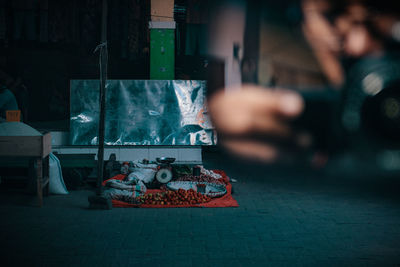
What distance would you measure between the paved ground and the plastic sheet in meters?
2.47

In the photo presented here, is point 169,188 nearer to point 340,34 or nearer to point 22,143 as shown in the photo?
point 22,143

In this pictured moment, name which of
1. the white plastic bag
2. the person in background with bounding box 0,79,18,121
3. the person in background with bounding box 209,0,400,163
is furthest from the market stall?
the person in background with bounding box 0,79,18,121

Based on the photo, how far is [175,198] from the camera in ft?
21.4

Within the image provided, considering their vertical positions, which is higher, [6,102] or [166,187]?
[6,102]

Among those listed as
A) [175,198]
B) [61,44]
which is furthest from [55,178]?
[61,44]

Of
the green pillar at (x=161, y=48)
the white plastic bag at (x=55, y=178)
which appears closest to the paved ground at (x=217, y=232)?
the white plastic bag at (x=55, y=178)

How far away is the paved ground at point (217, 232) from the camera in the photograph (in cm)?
431

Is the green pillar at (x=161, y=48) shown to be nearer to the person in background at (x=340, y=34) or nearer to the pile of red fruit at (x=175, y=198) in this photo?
the pile of red fruit at (x=175, y=198)

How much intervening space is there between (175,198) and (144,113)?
138 inches

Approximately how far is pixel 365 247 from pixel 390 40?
92.3 inches

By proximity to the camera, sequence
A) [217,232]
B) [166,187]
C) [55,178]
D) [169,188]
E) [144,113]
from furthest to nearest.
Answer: [144,113]
[166,187]
[169,188]
[55,178]
[217,232]

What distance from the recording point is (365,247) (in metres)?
4.67

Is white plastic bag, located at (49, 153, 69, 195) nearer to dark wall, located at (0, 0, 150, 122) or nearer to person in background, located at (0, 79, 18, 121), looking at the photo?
person in background, located at (0, 79, 18, 121)

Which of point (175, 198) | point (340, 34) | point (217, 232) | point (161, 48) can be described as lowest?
point (217, 232)
